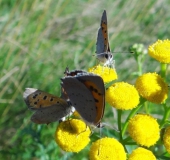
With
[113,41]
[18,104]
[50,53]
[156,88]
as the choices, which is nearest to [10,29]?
[50,53]

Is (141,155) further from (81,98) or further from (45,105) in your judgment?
(45,105)

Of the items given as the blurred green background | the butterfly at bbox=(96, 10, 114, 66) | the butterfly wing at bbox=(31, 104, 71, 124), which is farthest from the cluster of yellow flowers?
the blurred green background

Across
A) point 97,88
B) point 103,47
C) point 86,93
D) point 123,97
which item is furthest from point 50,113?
point 103,47

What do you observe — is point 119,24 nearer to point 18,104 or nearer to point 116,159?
point 18,104

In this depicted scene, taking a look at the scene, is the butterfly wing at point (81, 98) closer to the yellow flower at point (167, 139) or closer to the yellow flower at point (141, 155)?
the yellow flower at point (141, 155)

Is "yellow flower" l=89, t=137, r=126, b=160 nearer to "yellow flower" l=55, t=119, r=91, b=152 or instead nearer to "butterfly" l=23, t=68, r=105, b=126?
"yellow flower" l=55, t=119, r=91, b=152

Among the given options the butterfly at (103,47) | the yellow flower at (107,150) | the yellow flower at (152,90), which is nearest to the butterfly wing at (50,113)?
the yellow flower at (107,150)
